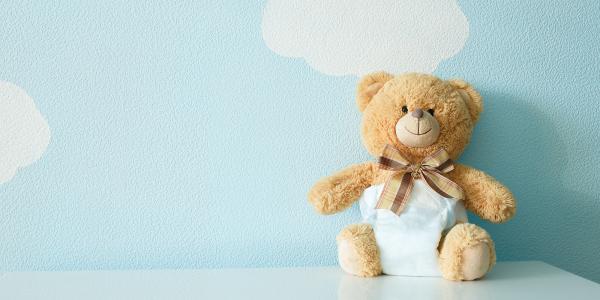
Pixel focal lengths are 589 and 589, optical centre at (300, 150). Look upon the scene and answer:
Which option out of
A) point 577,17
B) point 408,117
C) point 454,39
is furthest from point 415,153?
point 577,17

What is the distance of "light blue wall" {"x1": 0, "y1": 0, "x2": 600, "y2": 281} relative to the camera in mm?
1250

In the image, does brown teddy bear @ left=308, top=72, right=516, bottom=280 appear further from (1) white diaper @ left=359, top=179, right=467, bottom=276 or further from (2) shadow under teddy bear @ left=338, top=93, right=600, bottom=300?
(2) shadow under teddy bear @ left=338, top=93, right=600, bottom=300

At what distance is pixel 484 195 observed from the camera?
3.84 feet

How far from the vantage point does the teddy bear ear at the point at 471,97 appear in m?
1.20

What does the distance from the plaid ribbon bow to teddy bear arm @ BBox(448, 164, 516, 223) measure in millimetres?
41

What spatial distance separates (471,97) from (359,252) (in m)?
0.40

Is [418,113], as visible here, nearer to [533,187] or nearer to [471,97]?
[471,97]

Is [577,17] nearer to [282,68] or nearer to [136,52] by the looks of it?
[282,68]

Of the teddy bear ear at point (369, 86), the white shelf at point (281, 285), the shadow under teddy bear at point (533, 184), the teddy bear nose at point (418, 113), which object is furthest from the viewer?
the shadow under teddy bear at point (533, 184)

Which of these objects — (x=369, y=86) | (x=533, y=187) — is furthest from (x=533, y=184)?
(x=369, y=86)

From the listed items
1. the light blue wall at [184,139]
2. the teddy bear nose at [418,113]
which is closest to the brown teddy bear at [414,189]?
the teddy bear nose at [418,113]

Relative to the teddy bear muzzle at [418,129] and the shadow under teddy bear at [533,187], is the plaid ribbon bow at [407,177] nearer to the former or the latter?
the teddy bear muzzle at [418,129]

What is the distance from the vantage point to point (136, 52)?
127 cm

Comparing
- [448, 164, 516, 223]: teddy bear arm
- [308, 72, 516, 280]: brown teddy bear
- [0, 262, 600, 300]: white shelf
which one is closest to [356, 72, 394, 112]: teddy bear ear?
[308, 72, 516, 280]: brown teddy bear
